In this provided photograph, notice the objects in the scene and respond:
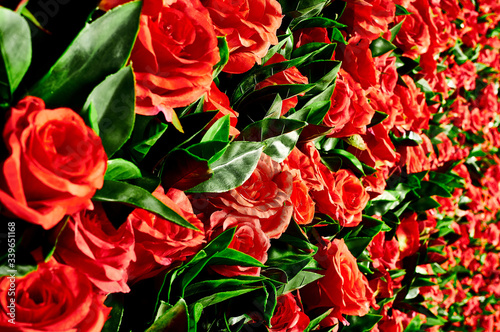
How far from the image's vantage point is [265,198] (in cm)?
75

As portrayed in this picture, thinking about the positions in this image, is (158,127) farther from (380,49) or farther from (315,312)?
(380,49)

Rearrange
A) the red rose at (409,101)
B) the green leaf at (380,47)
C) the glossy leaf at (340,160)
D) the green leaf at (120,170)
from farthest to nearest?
1. the red rose at (409,101)
2. the green leaf at (380,47)
3. the glossy leaf at (340,160)
4. the green leaf at (120,170)

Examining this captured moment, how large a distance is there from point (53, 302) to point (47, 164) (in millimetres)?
144

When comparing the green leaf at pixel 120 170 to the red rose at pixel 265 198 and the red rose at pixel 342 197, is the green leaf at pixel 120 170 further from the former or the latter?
the red rose at pixel 342 197

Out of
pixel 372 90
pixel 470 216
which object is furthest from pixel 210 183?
pixel 470 216

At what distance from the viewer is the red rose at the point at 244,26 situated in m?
0.67

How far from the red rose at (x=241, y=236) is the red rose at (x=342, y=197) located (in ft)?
0.98

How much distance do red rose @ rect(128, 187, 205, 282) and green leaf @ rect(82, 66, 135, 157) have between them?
0.11m

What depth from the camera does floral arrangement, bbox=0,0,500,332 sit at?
424 millimetres

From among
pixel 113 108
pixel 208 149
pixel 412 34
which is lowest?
pixel 412 34

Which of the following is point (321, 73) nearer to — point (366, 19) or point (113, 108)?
point (366, 19)

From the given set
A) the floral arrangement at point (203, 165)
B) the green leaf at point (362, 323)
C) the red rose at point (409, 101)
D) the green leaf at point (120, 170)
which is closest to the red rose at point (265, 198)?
the floral arrangement at point (203, 165)

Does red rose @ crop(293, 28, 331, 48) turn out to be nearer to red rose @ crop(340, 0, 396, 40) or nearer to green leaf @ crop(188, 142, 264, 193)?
red rose @ crop(340, 0, 396, 40)

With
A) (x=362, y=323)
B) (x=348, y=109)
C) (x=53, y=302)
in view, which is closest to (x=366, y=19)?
(x=348, y=109)
